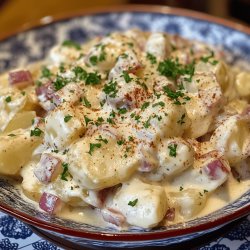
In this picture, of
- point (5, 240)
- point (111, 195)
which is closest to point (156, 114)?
point (111, 195)

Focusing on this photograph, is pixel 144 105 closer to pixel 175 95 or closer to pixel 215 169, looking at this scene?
pixel 175 95

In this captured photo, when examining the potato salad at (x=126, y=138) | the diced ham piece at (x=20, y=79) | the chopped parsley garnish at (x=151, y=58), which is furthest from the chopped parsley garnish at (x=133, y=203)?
the diced ham piece at (x=20, y=79)

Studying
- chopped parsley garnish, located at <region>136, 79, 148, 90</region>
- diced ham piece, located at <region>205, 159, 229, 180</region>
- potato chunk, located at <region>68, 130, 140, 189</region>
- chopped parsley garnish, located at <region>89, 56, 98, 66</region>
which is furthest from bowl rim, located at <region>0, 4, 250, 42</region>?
potato chunk, located at <region>68, 130, 140, 189</region>

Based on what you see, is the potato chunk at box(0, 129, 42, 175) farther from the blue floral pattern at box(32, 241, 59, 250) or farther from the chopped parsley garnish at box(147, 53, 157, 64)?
the chopped parsley garnish at box(147, 53, 157, 64)

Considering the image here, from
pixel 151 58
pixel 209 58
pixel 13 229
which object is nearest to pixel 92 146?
pixel 13 229

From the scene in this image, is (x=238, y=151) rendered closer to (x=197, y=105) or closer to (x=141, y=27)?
(x=197, y=105)

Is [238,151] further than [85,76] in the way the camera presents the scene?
No
